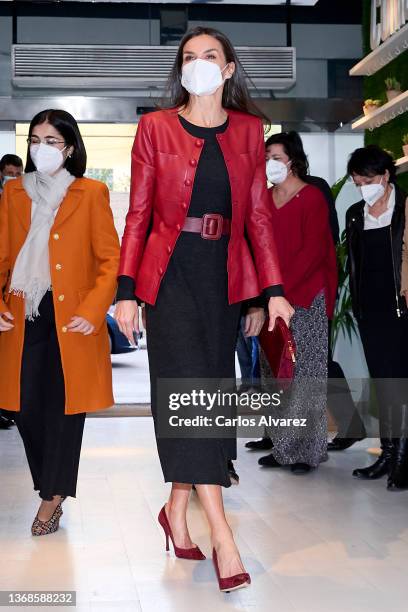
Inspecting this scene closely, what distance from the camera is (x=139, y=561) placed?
3303mm

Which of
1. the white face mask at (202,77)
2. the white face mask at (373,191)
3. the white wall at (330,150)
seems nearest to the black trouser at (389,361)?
the white face mask at (373,191)

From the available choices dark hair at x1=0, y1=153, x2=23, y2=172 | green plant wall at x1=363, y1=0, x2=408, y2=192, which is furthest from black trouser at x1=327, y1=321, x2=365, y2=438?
dark hair at x1=0, y1=153, x2=23, y2=172

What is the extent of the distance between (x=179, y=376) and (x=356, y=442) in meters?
3.15

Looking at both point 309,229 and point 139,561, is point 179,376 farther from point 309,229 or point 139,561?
point 309,229

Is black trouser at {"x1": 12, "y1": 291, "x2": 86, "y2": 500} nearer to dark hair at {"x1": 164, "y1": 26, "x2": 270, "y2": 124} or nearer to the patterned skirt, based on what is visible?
dark hair at {"x1": 164, "y1": 26, "x2": 270, "y2": 124}

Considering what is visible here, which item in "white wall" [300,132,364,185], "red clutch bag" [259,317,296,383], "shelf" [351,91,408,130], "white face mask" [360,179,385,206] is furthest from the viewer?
"white wall" [300,132,364,185]

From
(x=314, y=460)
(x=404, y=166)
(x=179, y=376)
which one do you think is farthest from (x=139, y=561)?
(x=404, y=166)

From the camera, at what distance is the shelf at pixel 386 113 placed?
5.96m

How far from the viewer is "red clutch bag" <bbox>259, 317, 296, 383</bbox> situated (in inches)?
124

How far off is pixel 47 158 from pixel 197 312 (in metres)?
0.98

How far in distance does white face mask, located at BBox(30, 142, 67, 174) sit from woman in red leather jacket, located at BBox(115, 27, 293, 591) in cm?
69

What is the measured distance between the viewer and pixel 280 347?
11.2ft

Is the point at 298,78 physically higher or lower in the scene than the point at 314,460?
higher

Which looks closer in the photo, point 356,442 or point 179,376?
point 179,376
